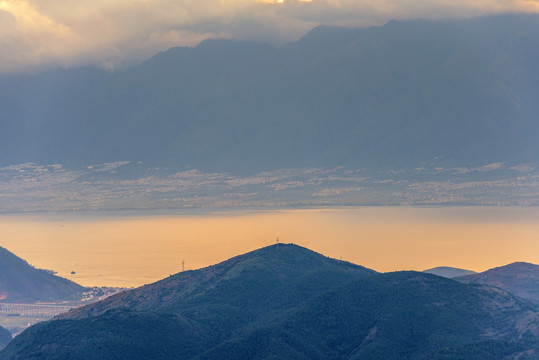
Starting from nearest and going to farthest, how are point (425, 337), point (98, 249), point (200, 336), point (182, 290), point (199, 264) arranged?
point (425, 337) < point (200, 336) < point (182, 290) < point (199, 264) < point (98, 249)

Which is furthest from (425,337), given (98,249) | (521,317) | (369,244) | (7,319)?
(98,249)

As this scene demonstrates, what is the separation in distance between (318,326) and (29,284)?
9533 cm

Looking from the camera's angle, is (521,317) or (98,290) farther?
(98,290)

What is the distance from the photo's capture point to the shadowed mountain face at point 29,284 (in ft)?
517

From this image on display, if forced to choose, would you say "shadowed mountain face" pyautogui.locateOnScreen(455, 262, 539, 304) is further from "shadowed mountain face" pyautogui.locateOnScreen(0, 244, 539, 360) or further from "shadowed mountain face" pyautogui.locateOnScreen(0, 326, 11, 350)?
"shadowed mountain face" pyautogui.locateOnScreen(0, 326, 11, 350)

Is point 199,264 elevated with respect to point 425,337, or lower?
elevated

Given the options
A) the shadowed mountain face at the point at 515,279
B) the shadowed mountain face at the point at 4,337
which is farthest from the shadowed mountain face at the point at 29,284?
the shadowed mountain face at the point at 515,279

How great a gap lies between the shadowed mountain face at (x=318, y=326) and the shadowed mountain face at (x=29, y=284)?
7123 centimetres

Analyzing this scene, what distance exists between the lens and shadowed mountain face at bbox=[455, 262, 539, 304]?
102 m

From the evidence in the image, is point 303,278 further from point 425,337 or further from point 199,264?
point 199,264

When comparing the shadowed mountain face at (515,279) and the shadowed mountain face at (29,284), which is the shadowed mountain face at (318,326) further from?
the shadowed mountain face at (29,284)

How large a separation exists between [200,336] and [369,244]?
107 meters

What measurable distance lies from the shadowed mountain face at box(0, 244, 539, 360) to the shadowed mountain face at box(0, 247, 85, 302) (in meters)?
71.2

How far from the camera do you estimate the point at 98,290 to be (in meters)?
152
